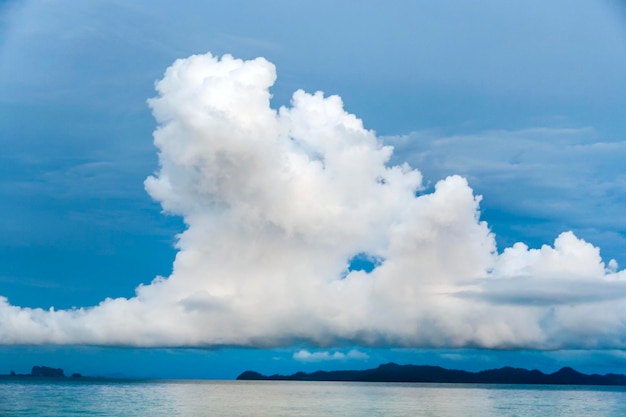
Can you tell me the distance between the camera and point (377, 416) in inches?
3489

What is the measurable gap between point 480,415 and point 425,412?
8754 mm

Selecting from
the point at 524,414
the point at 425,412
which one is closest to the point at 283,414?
the point at 425,412

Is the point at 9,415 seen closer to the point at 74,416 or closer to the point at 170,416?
the point at 74,416

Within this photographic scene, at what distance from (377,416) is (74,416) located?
1529 inches

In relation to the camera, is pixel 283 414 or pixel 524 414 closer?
pixel 283 414

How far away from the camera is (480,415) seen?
98938 mm

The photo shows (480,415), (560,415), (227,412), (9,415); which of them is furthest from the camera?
(560,415)

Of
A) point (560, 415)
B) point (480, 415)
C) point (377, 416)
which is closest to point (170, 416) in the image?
point (377, 416)

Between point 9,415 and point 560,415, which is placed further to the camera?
point 560,415

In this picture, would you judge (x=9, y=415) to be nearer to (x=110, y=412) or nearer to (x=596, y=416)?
(x=110, y=412)

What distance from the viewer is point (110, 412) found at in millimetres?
92250

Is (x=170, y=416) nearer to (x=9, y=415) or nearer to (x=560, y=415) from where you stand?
(x=9, y=415)

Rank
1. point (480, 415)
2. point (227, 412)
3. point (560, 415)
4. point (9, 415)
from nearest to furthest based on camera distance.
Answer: point (9, 415)
point (227, 412)
point (480, 415)
point (560, 415)

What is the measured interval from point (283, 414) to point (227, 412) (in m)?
8.45
